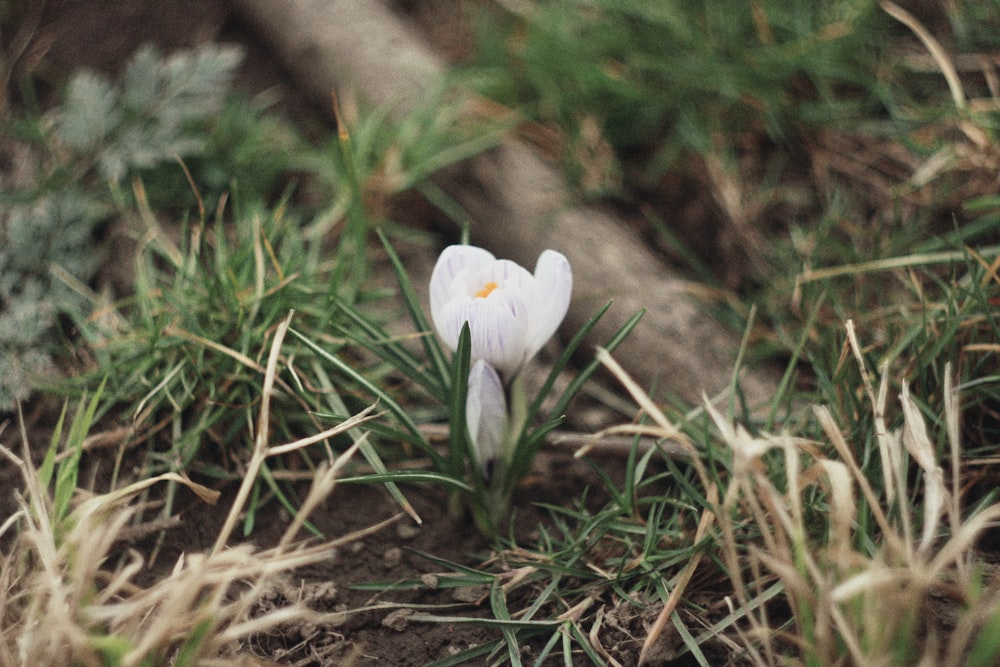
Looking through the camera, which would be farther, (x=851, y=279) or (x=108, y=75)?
(x=108, y=75)

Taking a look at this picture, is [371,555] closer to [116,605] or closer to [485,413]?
[485,413]

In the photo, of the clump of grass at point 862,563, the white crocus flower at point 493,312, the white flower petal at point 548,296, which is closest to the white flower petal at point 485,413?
the white crocus flower at point 493,312

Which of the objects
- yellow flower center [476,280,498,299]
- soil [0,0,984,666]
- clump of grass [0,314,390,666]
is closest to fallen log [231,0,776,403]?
soil [0,0,984,666]

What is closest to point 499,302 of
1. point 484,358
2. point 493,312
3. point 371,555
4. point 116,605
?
point 493,312

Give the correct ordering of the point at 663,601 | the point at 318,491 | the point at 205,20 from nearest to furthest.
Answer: the point at 318,491 < the point at 663,601 < the point at 205,20

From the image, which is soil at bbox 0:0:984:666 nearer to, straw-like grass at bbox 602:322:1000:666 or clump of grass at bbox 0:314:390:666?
clump of grass at bbox 0:314:390:666

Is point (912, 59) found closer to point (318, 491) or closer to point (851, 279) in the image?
point (851, 279)

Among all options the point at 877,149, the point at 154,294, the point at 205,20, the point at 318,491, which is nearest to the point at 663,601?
the point at 318,491
